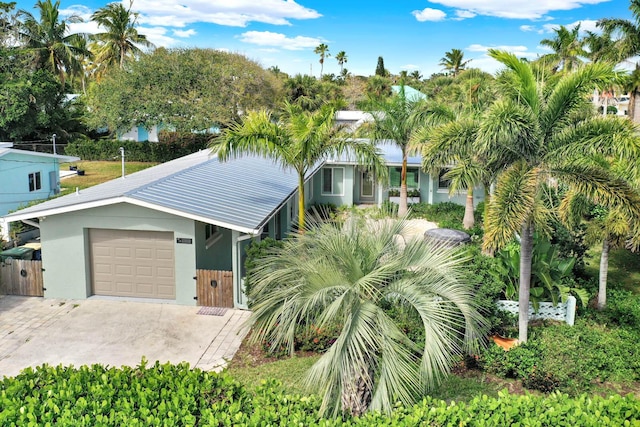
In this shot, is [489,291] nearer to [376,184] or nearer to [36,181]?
[376,184]

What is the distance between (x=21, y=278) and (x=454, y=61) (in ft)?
219

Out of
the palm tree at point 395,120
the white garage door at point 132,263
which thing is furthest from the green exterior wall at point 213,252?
the palm tree at point 395,120

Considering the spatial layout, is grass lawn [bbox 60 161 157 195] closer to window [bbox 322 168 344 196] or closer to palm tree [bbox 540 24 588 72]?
window [bbox 322 168 344 196]

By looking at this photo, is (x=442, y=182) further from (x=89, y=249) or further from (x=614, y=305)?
(x=89, y=249)

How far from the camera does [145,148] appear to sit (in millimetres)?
40250

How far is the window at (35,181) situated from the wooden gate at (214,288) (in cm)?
1439

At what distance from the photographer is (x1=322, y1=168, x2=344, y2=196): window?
2692cm

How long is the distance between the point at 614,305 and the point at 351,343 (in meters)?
9.52

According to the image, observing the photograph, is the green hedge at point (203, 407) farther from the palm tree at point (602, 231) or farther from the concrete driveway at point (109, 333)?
the palm tree at point (602, 231)

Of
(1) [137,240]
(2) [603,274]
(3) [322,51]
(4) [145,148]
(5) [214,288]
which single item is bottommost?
(5) [214,288]

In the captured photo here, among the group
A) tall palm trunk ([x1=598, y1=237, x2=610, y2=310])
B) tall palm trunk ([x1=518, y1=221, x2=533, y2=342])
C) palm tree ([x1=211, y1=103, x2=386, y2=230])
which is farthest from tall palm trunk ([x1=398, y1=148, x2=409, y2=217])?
tall palm trunk ([x1=518, y1=221, x2=533, y2=342])

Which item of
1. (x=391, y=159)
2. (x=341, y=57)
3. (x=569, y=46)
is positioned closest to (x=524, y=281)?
(x=391, y=159)

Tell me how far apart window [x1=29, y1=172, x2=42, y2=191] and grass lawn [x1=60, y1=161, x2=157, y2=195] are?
5.23 meters

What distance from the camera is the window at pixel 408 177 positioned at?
26773 millimetres
